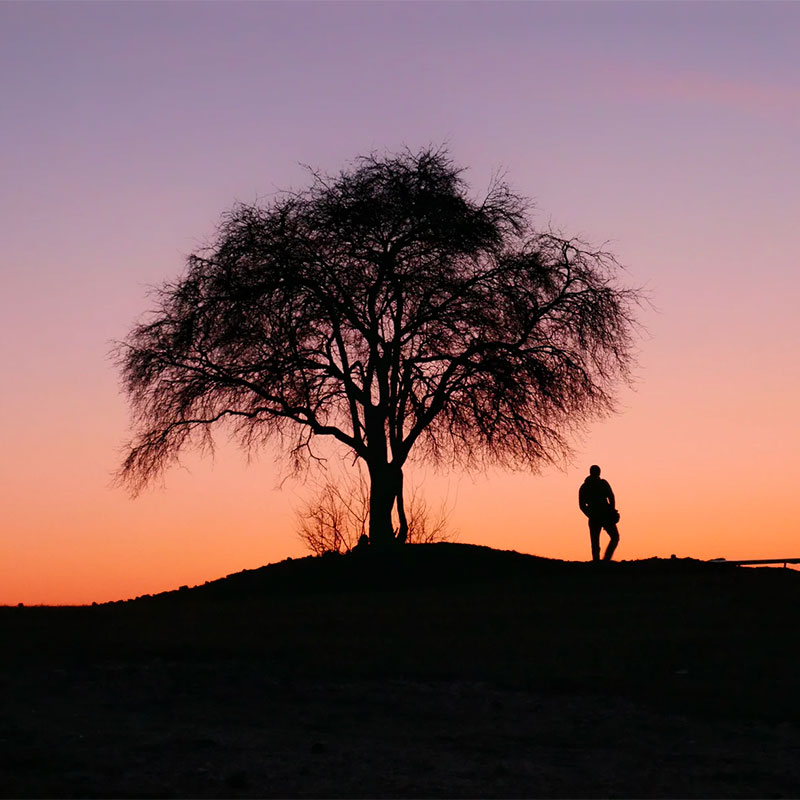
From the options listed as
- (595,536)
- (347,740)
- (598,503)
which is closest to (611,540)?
(595,536)

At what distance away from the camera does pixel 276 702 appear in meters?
15.3

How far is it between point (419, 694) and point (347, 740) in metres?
2.35

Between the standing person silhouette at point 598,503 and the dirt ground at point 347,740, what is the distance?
12.6 metres

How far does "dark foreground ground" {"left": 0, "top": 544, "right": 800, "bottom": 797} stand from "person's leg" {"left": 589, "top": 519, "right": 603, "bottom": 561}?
3.93m

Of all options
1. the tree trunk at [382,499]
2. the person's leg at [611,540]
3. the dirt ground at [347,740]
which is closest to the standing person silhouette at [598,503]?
the person's leg at [611,540]

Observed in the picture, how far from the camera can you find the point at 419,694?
15.7m

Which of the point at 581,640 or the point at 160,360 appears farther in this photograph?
the point at 160,360

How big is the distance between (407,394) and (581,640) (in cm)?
1282

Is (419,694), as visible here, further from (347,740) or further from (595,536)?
(595,536)

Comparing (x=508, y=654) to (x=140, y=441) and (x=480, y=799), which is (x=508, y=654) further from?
(x=140, y=441)

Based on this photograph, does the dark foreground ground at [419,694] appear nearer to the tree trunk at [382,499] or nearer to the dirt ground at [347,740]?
the dirt ground at [347,740]

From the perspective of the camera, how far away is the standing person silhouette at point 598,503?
28266 mm

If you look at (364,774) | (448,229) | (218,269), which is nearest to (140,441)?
(218,269)

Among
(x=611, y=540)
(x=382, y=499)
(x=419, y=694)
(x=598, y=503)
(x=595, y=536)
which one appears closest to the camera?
(x=419, y=694)
